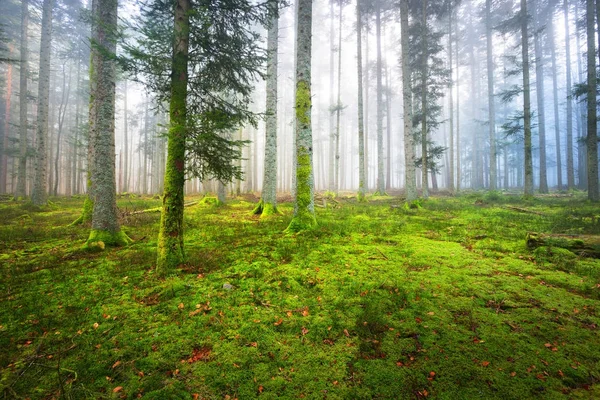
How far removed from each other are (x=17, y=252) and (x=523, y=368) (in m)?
9.43

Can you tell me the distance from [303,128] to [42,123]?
15.8 metres

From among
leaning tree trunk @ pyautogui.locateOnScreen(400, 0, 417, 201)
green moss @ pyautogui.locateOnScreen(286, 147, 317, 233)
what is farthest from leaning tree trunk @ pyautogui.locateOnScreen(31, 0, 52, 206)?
leaning tree trunk @ pyautogui.locateOnScreen(400, 0, 417, 201)

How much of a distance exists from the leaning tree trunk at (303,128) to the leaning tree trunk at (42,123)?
1487 cm

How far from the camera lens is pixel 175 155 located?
4250 mm

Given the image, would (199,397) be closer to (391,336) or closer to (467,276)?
(391,336)

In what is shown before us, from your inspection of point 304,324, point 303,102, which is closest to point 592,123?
point 303,102

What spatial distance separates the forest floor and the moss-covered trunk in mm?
545

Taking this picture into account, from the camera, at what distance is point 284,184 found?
39.2 meters

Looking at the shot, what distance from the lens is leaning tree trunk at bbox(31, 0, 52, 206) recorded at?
41.4 feet

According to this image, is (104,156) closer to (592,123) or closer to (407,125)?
(407,125)

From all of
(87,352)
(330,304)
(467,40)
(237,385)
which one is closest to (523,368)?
(330,304)

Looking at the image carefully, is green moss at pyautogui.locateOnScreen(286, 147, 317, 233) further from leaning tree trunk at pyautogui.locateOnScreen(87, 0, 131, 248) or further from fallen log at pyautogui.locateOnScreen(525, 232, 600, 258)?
fallen log at pyautogui.locateOnScreen(525, 232, 600, 258)

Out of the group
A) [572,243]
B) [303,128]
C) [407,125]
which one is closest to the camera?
[572,243]

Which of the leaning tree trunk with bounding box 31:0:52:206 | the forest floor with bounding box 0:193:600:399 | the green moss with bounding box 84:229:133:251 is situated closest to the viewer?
the forest floor with bounding box 0:193:600:399
